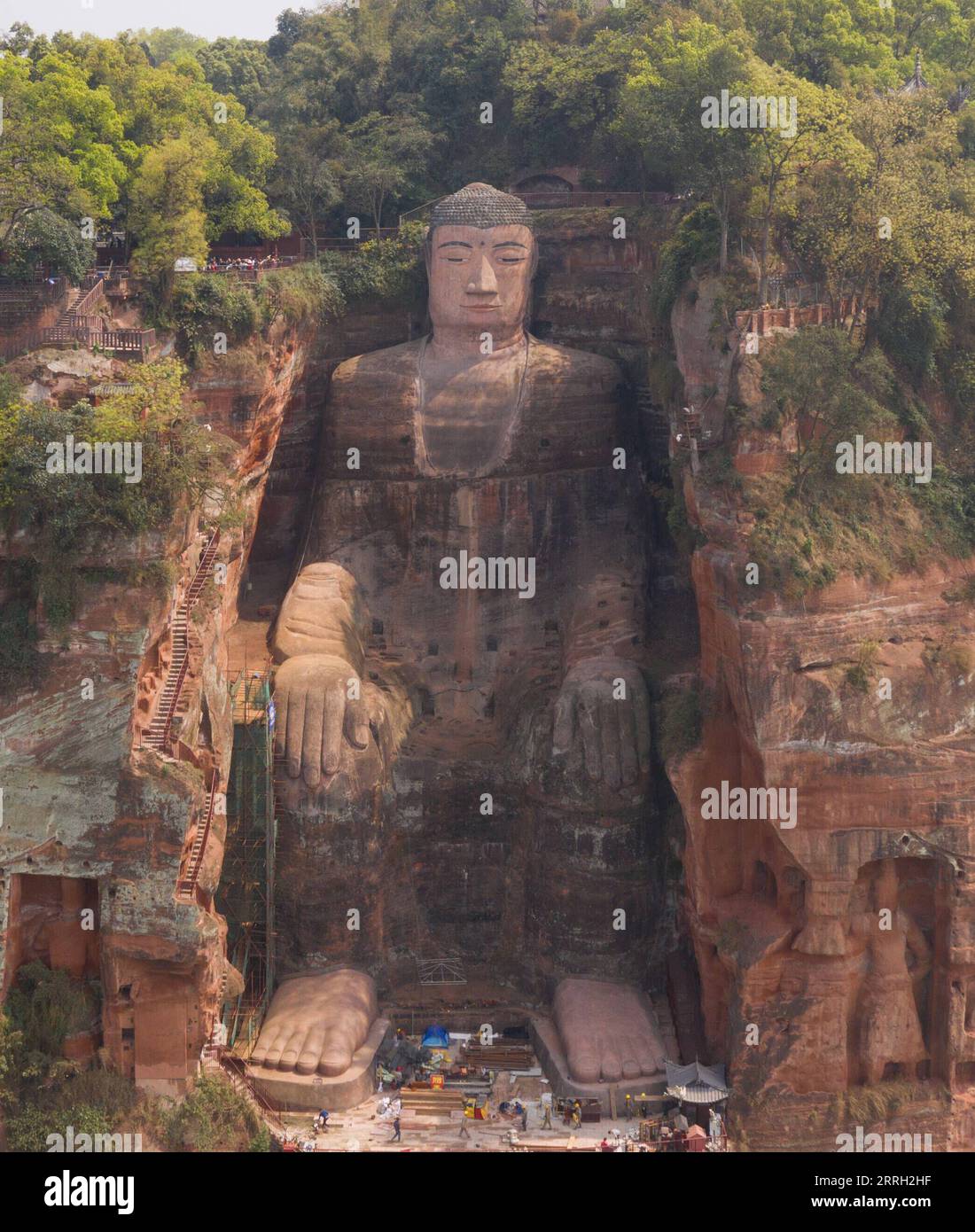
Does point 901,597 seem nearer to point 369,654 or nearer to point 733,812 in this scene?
point 733,812

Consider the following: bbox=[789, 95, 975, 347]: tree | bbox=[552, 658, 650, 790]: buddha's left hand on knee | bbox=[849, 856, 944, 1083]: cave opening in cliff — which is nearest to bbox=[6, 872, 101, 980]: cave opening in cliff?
bbox=[552, 658, 650, 790]: buddha's left hand on knee

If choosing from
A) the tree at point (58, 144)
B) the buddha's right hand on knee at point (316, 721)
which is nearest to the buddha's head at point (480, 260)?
the tree at point (58, 144)

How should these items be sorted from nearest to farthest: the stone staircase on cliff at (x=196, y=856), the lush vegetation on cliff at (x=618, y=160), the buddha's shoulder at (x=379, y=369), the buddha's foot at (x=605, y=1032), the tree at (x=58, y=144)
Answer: the stone staircase on cliff at (x=196, y=856) → the buddha's foot at (x=605, y=1032) → the lush vegetation on cliff at (x=618, y=160) → the tree at (x=58, y=144) → the buddha's shoulder at (x=379, y=369)

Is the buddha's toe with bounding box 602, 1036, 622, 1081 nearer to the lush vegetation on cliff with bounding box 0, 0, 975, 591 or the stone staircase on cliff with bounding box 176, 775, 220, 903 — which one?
the stone staircase on cliff with bounding box 176, 775, 220, 903

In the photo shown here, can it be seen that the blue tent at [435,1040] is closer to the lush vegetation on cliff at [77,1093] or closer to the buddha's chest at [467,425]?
the lush vegetation on cliff at [77,1093]

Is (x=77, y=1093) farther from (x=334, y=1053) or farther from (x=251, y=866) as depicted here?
(x=251, y=866)
